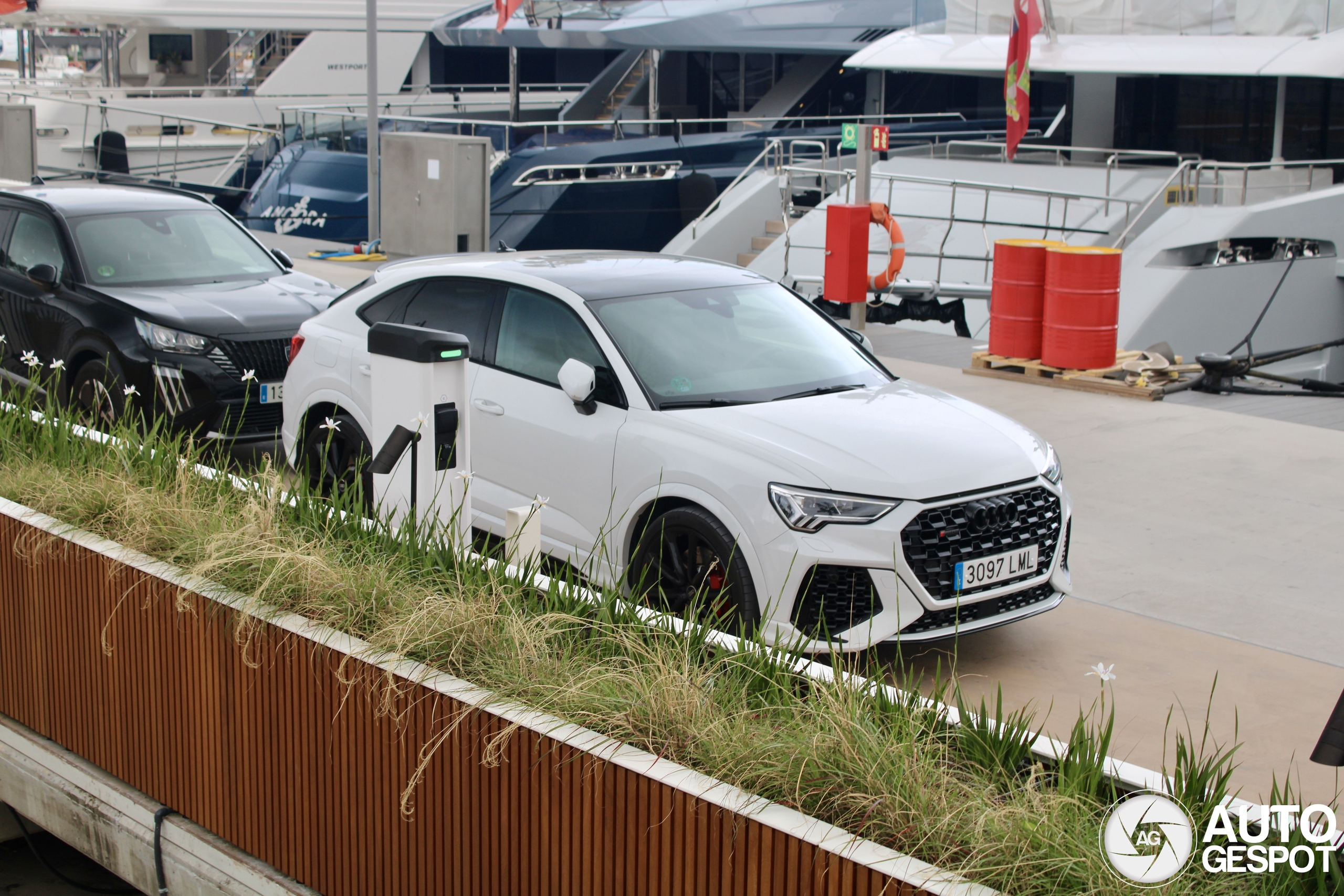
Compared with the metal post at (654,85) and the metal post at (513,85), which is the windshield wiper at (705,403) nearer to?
the metal post at (654,85)

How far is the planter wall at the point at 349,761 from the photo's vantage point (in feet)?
11.4

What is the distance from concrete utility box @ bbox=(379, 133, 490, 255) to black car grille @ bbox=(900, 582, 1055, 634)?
11.0m

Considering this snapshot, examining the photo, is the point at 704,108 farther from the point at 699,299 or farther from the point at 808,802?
the point at 808,802

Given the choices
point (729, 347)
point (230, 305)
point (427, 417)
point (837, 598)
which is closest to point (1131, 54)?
point (230, 305)

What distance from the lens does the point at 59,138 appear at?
29047mm

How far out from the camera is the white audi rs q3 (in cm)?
538

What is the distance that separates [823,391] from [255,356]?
4.30 m

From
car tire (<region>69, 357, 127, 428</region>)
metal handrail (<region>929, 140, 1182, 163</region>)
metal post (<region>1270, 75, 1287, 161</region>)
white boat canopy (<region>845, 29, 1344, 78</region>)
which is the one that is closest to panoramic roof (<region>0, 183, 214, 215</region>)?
car tire (<region>69, 357, 127, 428</region>)

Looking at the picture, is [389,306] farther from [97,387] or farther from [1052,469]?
[1052,469]

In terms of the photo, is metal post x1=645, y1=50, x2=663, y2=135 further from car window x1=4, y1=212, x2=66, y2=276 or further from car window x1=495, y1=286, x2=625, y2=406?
car window x1=495, y1=286, x2=625, y2=406

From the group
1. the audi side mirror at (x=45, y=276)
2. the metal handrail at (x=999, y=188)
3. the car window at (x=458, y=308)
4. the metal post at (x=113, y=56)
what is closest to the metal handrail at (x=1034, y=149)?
the metal handrail at (x=999, y=188)

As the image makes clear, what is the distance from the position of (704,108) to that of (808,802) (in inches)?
1320

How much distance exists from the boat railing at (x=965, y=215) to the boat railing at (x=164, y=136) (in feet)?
38.9

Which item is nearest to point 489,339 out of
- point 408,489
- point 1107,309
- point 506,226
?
point 408,489
